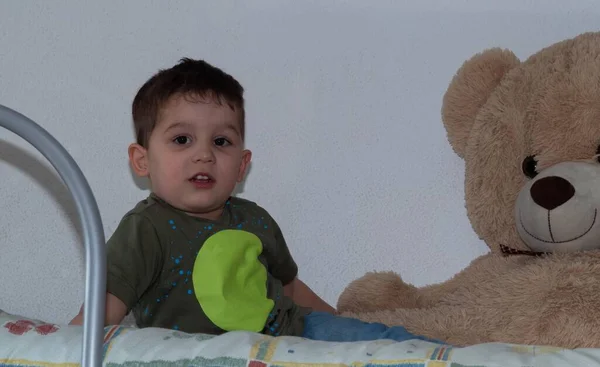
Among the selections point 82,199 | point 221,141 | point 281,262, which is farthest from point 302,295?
point 82,199

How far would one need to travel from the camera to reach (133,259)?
1.15 m

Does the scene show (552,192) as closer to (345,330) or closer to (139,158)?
(345,330)

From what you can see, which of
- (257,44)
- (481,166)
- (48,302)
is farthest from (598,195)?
(48,302)

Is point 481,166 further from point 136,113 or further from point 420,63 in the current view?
point 136,113

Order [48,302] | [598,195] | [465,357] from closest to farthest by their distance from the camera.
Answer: [465,357] < [598,195] < [48,302]

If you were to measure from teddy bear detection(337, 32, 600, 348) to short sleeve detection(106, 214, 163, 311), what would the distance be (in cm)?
36

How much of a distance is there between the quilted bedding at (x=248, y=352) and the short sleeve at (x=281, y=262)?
412 mm

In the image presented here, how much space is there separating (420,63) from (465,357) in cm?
75

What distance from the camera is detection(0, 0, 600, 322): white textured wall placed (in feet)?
4.95

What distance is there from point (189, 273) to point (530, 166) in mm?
530

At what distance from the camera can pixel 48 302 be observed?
1.50 m

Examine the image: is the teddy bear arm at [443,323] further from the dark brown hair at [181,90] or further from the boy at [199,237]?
the dark brown hair at [181,90]

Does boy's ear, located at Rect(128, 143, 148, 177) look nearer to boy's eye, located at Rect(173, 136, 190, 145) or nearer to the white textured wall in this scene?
boy's eye, located at Rect(173, 136, 190, 145)

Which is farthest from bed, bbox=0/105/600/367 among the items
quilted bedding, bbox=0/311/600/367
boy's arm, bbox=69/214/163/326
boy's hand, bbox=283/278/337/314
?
boy's hand, bbox=283/278/337/314
